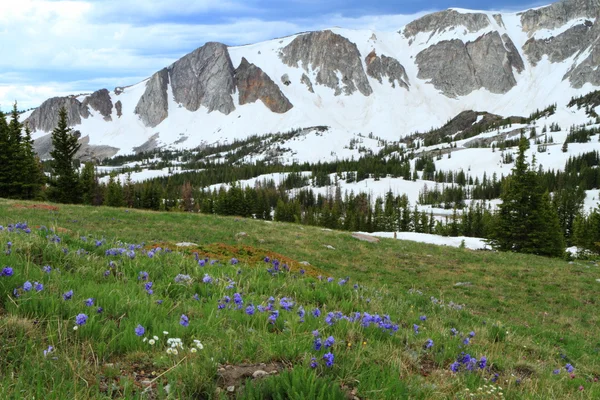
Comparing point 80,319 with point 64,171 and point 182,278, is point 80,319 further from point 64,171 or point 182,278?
point 64,171

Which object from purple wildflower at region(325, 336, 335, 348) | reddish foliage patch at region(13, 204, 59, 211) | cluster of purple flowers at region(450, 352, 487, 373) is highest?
purple wildflower at region(325, 336, 335, 348)

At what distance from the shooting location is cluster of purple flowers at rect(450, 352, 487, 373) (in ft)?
13.9

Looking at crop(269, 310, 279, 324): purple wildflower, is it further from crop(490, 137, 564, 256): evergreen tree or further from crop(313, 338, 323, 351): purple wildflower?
crop(490, 137, 564, 256): evergreen tree

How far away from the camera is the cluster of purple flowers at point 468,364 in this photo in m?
4.23

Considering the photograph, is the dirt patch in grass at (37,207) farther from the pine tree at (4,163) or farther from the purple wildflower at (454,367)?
the pine tree at (4,163)

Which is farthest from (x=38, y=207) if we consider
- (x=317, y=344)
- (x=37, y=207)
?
(x=317, y=344)

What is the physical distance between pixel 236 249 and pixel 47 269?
837cm

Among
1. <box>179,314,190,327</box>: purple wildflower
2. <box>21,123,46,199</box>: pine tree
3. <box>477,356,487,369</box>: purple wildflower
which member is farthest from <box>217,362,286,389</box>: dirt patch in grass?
<box>21,123,46,199</box>: pine tree

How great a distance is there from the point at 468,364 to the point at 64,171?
61.2 metres

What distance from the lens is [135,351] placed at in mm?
3543

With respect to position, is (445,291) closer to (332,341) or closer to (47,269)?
(332,341)

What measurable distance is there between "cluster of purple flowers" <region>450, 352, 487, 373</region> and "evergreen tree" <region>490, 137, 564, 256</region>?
3907cm

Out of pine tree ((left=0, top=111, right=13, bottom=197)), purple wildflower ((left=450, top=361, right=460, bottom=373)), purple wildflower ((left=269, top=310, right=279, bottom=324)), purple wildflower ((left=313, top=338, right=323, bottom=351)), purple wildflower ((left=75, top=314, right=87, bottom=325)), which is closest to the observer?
purple wildflower ((left=75, top=314, right=87, bottom=325))

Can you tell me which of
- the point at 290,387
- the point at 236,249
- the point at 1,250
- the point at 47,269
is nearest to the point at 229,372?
the point at 290,387
